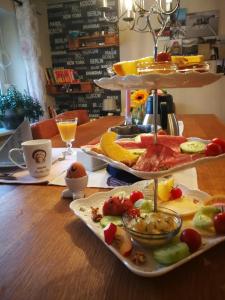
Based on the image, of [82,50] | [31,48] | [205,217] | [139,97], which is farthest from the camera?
[82,50]

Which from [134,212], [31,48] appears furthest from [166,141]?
[31,48]

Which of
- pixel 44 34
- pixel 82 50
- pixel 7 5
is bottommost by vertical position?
pixel 82 50

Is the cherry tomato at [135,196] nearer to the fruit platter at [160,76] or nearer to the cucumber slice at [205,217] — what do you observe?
the cucumber slice at [205,217]

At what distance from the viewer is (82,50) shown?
134 inches

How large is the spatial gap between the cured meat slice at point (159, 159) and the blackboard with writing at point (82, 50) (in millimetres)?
3005

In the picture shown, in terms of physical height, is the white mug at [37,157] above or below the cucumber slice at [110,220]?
above

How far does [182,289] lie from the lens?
343 mm

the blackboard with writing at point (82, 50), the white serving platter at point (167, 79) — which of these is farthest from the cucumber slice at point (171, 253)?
the blackboard with writing at point (82, 50)

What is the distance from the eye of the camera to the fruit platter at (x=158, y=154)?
0.40m

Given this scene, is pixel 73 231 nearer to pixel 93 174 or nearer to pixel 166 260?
pixel 166 260

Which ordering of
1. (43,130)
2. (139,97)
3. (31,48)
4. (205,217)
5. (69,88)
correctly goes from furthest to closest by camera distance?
(69,88) → (31,48) → (43,130) → (139,97) → (205,217)

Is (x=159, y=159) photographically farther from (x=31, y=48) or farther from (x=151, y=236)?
(x=31, y=48)

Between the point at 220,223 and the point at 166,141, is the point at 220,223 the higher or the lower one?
the lower one

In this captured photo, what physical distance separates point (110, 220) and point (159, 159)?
0.17m
